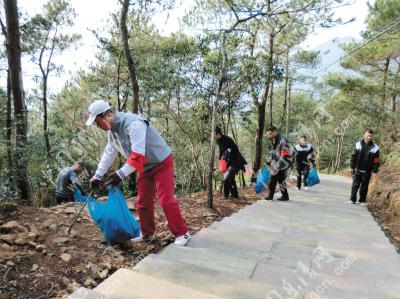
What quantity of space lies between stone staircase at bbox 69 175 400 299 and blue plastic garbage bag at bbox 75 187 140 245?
0.45 metres

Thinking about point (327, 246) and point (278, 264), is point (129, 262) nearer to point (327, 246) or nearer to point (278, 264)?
point (278, 264)

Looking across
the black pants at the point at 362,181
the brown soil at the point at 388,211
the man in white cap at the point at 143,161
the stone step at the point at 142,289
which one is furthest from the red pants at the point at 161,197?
the black pants at the point at 362,181

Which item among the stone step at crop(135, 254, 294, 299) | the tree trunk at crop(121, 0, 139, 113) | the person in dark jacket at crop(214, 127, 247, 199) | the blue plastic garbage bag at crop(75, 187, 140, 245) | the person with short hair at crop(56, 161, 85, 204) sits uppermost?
the tree trunk at crop(121, 0, 139, 113)

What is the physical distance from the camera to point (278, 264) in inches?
132

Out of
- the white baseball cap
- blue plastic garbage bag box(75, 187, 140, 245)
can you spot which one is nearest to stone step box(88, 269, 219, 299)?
blue plastic garbage bag box(75, 187, 140, 245)

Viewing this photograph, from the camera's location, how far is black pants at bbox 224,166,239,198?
7.04m

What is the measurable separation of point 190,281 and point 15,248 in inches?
64.9

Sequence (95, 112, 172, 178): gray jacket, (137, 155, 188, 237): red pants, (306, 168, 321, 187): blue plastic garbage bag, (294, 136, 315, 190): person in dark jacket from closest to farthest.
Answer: (95, 112, 172, 178): gray jacket → (137, 155, 188, 237): red pants → (294, 136, 315, 190): person in dark jacket → (306, 168, 321, 187): blue plastic garbage bag

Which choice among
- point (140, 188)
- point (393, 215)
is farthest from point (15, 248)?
point (393, 215)

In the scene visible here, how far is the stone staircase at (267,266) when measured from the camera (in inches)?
96.5

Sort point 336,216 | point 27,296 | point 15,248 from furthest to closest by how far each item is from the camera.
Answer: point 336,216
point 15,248
point 27,296

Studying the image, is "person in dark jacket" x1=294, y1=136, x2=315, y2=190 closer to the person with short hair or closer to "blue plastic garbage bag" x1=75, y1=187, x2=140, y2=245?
the person with short hair

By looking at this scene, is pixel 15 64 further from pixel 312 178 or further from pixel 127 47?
pixel 312 178

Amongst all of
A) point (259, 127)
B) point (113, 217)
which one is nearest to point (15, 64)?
point (113, 217)
